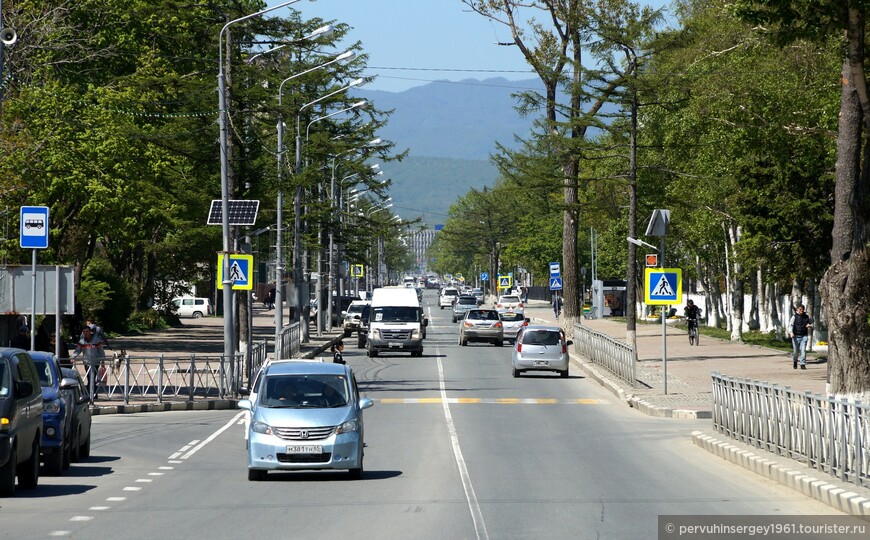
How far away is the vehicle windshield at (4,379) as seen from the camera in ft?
50.8

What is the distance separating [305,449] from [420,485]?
65.7 inches

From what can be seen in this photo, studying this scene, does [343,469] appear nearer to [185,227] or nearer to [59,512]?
[59,512]

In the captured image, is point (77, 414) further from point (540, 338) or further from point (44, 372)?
point (540, 338)

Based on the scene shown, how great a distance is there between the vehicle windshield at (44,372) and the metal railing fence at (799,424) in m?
10.00

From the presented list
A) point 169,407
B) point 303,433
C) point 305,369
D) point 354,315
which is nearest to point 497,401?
point 169,407

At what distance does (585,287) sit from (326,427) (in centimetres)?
10871

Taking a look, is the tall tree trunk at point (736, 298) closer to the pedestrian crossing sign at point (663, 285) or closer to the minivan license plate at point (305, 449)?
the pedestrian crossing sign at point (663, 285)

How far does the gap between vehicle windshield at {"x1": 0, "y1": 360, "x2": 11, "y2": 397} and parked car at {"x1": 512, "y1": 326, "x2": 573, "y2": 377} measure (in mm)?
26016

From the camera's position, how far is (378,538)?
40.3 feet

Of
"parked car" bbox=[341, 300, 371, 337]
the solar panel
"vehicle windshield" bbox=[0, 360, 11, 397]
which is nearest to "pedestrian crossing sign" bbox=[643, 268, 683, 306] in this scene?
the solar panel

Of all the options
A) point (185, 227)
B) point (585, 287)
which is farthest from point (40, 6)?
point (585, 287)

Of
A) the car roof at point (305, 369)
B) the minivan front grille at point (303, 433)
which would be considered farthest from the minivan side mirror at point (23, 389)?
the car roof at point (305, 369)

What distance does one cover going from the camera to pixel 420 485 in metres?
16.8

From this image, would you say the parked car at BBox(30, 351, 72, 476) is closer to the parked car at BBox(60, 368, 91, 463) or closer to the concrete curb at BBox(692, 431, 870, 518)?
the parked car at BBox(60, 368, 91, 463)
